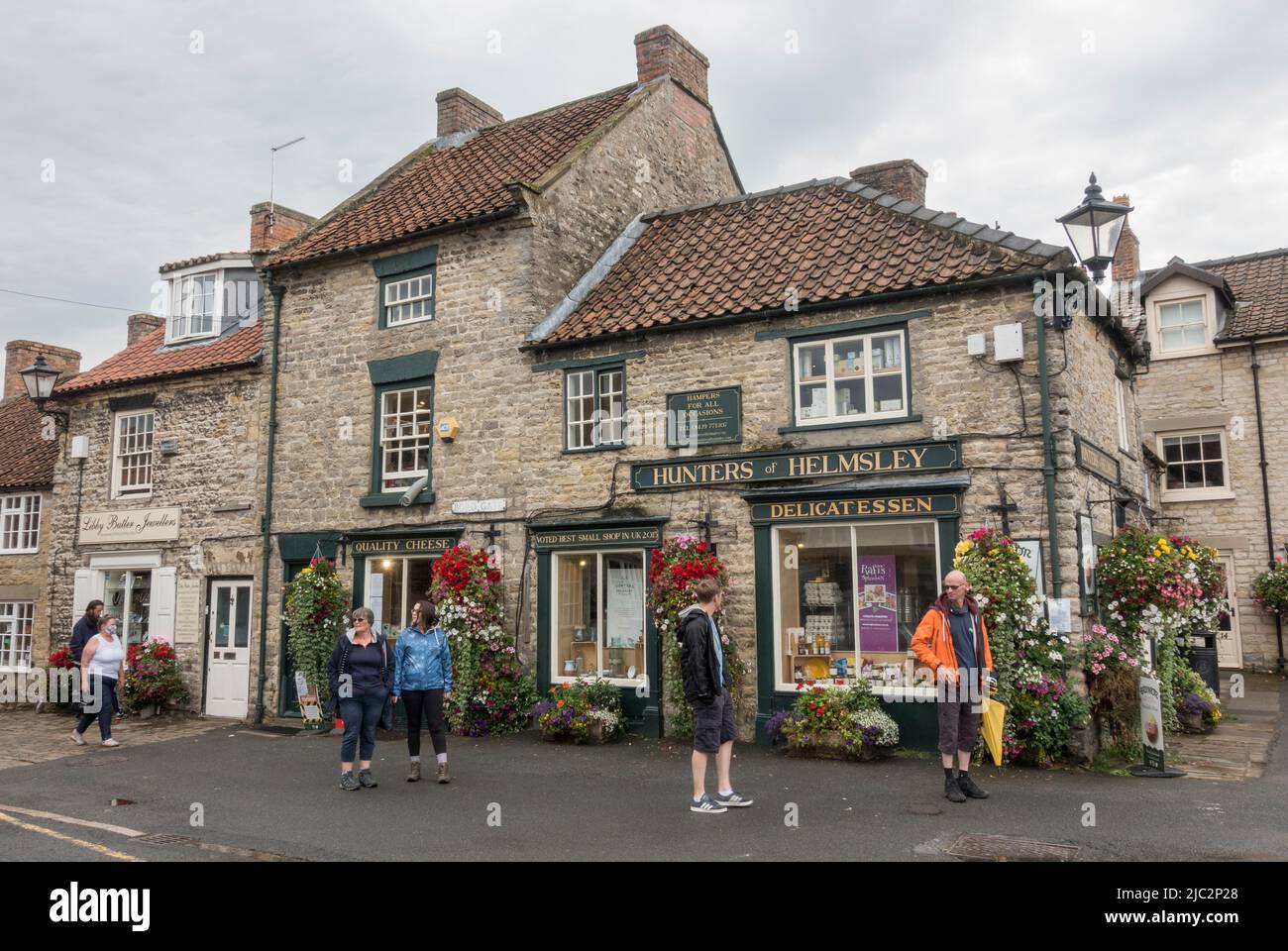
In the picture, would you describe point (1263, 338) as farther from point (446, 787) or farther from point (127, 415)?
point (127, 415)

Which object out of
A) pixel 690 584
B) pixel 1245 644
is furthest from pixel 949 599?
pixel 1245 644

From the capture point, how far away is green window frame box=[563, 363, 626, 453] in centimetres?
1418

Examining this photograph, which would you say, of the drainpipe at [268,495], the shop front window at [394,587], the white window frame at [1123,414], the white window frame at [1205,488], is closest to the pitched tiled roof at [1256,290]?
the white window frame at [1205,488]

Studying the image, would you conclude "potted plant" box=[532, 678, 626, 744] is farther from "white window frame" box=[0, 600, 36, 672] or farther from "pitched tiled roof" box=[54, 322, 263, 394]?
"white window frame" box=[0, 600, 36, 672]

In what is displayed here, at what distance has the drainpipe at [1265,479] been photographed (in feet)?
70.6

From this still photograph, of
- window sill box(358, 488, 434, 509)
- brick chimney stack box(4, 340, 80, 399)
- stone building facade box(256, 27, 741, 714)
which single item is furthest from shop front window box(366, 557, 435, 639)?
brick chimney stack box(4, 340, 80, 399)

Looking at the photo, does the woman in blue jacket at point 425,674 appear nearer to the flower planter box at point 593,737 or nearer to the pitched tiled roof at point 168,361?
the flower planter box at point 593,737

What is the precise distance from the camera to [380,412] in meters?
16.3

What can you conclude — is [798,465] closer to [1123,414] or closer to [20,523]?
[1123,414]

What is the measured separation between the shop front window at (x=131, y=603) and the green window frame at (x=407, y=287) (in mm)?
7161

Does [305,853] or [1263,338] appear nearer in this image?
[305,853]

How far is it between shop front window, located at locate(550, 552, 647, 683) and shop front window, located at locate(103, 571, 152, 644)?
9.04 m

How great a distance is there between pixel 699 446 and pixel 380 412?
591 cm

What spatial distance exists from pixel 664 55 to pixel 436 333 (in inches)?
291
